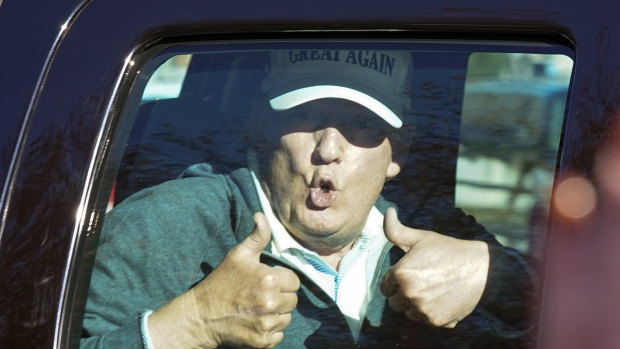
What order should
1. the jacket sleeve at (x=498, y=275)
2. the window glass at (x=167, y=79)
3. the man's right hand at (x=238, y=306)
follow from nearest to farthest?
the jacket sleeve at (x=498, y=275), the man's right hand at (x=238, y=306), the window glass at (x=167, y=79)

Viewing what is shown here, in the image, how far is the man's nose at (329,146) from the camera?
1.62 meters

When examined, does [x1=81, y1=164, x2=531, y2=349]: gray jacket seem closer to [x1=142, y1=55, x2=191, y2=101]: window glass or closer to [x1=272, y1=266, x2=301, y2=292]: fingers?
[x1=272, y1=266, x2=301, y2=292]: fingers

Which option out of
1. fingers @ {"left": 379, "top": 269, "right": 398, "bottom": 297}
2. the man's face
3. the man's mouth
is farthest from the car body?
fingers @ {"left": 379, "top": 269, "right": 398, "bottom": 297}

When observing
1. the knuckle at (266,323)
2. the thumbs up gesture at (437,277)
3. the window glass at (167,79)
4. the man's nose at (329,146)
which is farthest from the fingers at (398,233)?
the window glass at (167,79)

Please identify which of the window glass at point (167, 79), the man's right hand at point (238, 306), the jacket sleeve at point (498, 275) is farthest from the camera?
the window glass at point (167, 79)

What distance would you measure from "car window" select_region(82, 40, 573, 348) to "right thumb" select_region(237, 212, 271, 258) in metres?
0.01

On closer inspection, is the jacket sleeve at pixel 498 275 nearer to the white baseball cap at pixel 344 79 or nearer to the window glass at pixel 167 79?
the white baseball cap at pixel 344 79

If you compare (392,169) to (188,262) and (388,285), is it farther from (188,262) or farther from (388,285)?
(188,262)

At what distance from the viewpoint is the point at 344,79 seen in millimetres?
1643

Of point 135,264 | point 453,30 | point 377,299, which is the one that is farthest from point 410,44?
point 135,264

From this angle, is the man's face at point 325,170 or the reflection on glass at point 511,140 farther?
the man's face at point 325,170

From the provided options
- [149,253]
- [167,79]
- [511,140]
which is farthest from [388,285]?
[167,79]

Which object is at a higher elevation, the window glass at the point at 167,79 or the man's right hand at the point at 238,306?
the window glass at the point at 167,79

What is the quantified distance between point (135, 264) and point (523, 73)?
2.31ft
